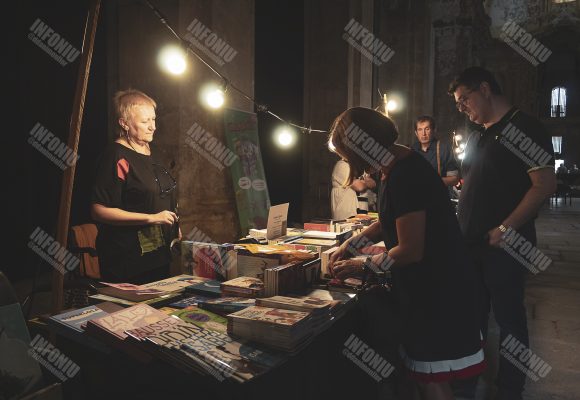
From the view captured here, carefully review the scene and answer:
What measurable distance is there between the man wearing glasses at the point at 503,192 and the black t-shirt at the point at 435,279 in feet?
3.03

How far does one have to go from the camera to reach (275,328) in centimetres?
175

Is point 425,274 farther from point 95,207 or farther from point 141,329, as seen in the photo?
point 95,207

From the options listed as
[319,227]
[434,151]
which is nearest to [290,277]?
[319,227]

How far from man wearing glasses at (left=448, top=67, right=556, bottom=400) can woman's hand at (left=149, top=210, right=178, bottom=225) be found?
1897mm

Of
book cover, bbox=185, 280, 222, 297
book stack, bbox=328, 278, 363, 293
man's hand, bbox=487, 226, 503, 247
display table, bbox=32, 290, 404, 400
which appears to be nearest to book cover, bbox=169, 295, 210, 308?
book cover, bbox=185, 280, 222, 297

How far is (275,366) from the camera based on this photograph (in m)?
1.64

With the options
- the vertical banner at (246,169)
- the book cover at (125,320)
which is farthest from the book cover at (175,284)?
the vertical banner at (246,169)

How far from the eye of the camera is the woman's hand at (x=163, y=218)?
2.75m

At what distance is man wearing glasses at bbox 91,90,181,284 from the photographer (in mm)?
2662

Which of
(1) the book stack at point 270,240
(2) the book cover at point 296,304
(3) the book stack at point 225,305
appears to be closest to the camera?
(2) the book cover at point 296,304

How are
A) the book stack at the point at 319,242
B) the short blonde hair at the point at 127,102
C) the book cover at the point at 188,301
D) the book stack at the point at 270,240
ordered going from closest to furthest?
the book cover at the point at 188,301, the short blonde hair at the point at 127,102, the book stack at the point at 319,242, the book stack at the point at 270,240

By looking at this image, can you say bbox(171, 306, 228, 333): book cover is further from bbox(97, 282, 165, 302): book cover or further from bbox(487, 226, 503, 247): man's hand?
bbox(487, 226, 503, 247): man's hand

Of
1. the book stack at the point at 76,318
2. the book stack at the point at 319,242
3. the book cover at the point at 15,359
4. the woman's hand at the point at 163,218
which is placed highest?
the book stack at the point at 319,242

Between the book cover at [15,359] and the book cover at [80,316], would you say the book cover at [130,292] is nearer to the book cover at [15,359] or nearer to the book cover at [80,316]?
the book cover at [80,316]
